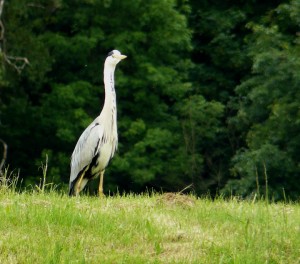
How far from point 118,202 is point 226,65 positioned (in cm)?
2481

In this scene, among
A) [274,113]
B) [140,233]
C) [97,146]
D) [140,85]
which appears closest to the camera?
[140,233]

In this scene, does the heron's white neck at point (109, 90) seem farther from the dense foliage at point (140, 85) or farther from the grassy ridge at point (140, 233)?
the dense foliage at point (140, 85)

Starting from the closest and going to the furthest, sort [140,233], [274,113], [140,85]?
[140,233], [274,113], [140,85]

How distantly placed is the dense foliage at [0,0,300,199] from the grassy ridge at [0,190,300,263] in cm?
2049

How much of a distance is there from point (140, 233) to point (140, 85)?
82.3 ft

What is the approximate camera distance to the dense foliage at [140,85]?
107 feet

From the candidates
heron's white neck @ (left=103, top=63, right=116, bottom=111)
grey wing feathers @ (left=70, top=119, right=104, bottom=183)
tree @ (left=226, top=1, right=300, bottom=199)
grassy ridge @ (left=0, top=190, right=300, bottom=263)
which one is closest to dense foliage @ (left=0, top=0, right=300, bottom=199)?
tree @ (left=226, top=1, right=300, bottom=199)

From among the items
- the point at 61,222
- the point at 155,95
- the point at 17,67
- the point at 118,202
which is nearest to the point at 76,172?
the point at 118,202

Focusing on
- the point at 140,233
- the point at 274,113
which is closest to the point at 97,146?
the point at 140,233

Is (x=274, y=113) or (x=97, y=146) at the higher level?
(x=97, y=146)

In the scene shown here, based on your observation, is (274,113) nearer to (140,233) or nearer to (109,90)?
(109,90)

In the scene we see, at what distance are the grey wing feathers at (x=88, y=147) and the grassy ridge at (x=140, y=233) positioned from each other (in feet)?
14.4

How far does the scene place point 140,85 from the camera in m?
34.2

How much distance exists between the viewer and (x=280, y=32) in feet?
102
